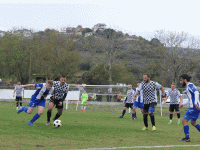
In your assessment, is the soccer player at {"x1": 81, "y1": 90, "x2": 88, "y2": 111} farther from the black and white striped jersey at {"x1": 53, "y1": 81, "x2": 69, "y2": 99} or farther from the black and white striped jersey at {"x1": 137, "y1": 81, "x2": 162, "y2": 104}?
the black and white striped jersey at {"x1": 137, "y1": 81, "x2": 162, "y2": 104}

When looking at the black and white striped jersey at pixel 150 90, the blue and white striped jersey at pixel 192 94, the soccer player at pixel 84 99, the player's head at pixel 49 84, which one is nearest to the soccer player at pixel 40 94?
the player's head at pixel 49 84

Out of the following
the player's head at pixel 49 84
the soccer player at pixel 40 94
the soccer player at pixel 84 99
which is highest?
the player's head at pixel 49 84

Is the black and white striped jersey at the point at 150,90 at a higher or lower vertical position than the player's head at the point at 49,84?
lower

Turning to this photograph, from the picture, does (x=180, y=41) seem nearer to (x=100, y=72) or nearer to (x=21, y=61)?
(x=100, y=72)

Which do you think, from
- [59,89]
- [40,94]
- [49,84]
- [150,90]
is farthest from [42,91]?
[150,90]

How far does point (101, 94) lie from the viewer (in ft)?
81.7

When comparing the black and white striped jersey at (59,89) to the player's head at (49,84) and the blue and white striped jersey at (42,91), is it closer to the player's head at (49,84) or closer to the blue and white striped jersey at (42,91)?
the blue and white striped jersey at (42,91)

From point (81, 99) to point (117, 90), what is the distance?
11.5 feet

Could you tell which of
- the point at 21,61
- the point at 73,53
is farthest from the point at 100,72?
the point at 21,61

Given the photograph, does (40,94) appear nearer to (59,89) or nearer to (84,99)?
(59,89)

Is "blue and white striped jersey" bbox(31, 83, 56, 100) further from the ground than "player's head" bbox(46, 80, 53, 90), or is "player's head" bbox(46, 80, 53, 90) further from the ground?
"player's head" bbox(46, 80, 53, 90)

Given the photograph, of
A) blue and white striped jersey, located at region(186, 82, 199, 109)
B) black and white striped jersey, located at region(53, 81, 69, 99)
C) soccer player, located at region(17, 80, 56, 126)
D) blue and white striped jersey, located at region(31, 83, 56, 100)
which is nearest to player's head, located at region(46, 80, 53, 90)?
soccer player, located at region(17, 80, 56, 126)

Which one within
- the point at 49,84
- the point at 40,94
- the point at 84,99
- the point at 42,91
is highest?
the point at 49,84

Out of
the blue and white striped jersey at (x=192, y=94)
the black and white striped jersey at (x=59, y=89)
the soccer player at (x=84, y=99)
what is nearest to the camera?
the blue and white striped jersey at (x=192, y=94)
